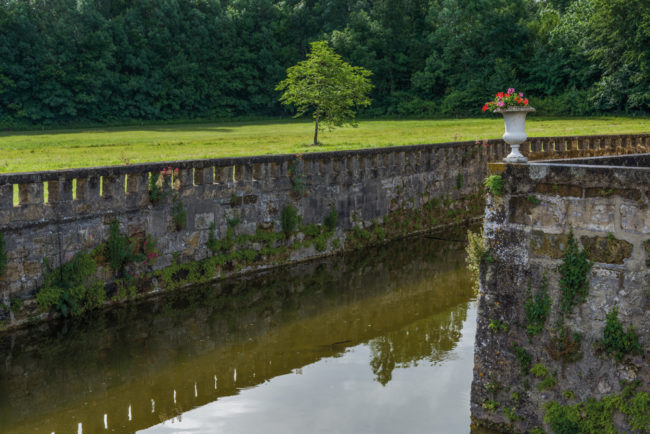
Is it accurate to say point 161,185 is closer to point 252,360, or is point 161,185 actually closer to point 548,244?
point 252,360

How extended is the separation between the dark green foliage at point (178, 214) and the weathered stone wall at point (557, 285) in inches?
350

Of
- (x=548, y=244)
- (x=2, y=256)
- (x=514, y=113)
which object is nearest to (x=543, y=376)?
(x=548, y=244)

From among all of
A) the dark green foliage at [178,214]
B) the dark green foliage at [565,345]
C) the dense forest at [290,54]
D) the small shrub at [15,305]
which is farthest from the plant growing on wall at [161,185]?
the dense forest at [290,54]

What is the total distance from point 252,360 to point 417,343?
2835 millimetres

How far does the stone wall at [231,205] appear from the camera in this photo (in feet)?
43.0

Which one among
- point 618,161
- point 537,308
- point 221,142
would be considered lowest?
point 537,308

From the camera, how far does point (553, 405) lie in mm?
8016

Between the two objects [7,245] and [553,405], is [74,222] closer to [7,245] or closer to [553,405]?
[7,245]

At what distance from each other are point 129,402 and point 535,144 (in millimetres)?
21461

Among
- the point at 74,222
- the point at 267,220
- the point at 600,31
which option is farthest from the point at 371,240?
the point at 600,31

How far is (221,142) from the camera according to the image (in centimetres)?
3138

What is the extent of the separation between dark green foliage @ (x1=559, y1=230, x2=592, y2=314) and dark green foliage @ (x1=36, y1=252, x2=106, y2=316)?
926 cm

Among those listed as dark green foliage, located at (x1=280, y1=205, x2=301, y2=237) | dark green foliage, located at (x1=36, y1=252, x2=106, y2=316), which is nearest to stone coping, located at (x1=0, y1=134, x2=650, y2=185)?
dark green foliage, located at (x1=280, y1=205, x2=301, y2=237)

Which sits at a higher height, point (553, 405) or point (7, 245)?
point (7, 245)
